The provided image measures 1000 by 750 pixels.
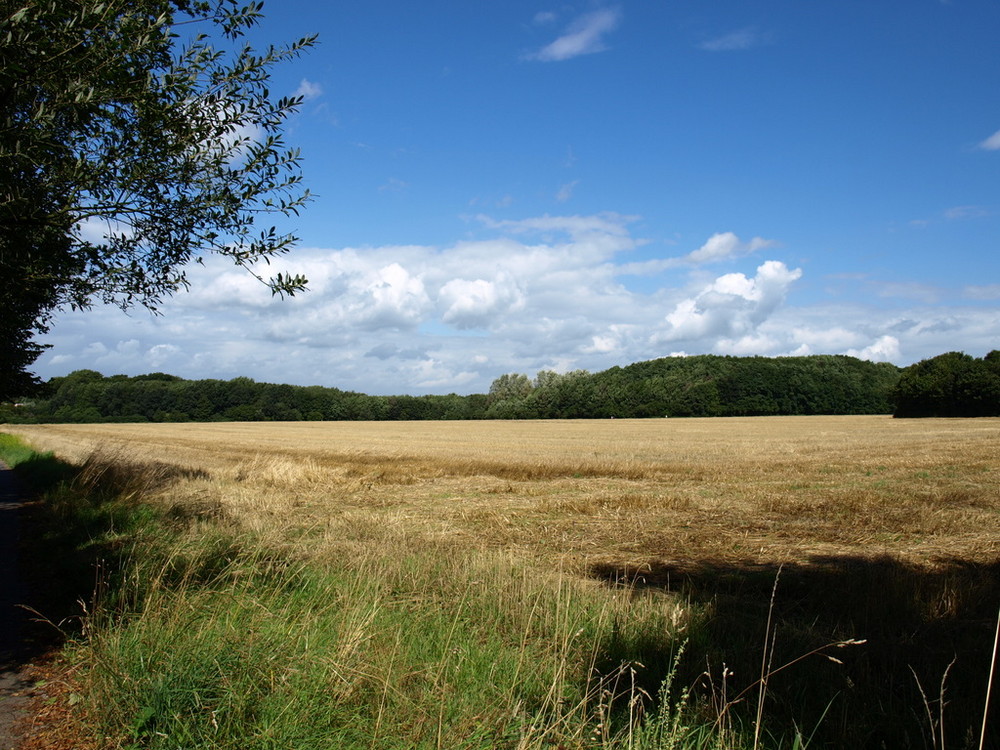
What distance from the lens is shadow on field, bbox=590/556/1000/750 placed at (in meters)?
4.76

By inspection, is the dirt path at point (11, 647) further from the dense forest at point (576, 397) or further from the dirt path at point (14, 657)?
the dense forest at point (576, 397)

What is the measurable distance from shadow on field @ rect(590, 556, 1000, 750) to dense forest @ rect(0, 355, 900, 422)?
9986 centimetres

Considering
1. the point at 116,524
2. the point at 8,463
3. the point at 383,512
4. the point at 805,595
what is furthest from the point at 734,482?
the point at 8,463

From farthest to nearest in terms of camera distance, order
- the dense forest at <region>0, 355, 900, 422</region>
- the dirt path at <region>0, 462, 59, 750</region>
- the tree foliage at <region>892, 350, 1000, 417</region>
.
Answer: the dense forest at <region>0, 355, 900, 422</region>, the tree foliage at <region>892, 350, 1000, 417</region>, the dirt path at <region>0, 462, 59, 750</region>

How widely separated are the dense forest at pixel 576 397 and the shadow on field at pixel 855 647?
9986cm

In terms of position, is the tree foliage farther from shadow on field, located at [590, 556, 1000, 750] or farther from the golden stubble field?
shadow on field, located at [590, 556, 1000, 750]

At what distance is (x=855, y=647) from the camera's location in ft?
20.5

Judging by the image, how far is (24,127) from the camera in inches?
227

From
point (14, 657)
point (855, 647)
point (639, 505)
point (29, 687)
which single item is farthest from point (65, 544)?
point (639, 505)

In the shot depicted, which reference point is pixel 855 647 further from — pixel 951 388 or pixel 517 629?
pixel 951 388

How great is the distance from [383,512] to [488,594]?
966 cm

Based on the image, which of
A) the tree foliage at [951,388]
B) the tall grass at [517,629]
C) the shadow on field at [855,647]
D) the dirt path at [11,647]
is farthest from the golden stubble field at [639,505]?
the tree foliage at [951,388]

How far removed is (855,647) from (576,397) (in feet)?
369

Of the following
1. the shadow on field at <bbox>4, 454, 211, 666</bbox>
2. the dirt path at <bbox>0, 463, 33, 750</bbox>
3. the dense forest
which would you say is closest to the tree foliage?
the dense forest
